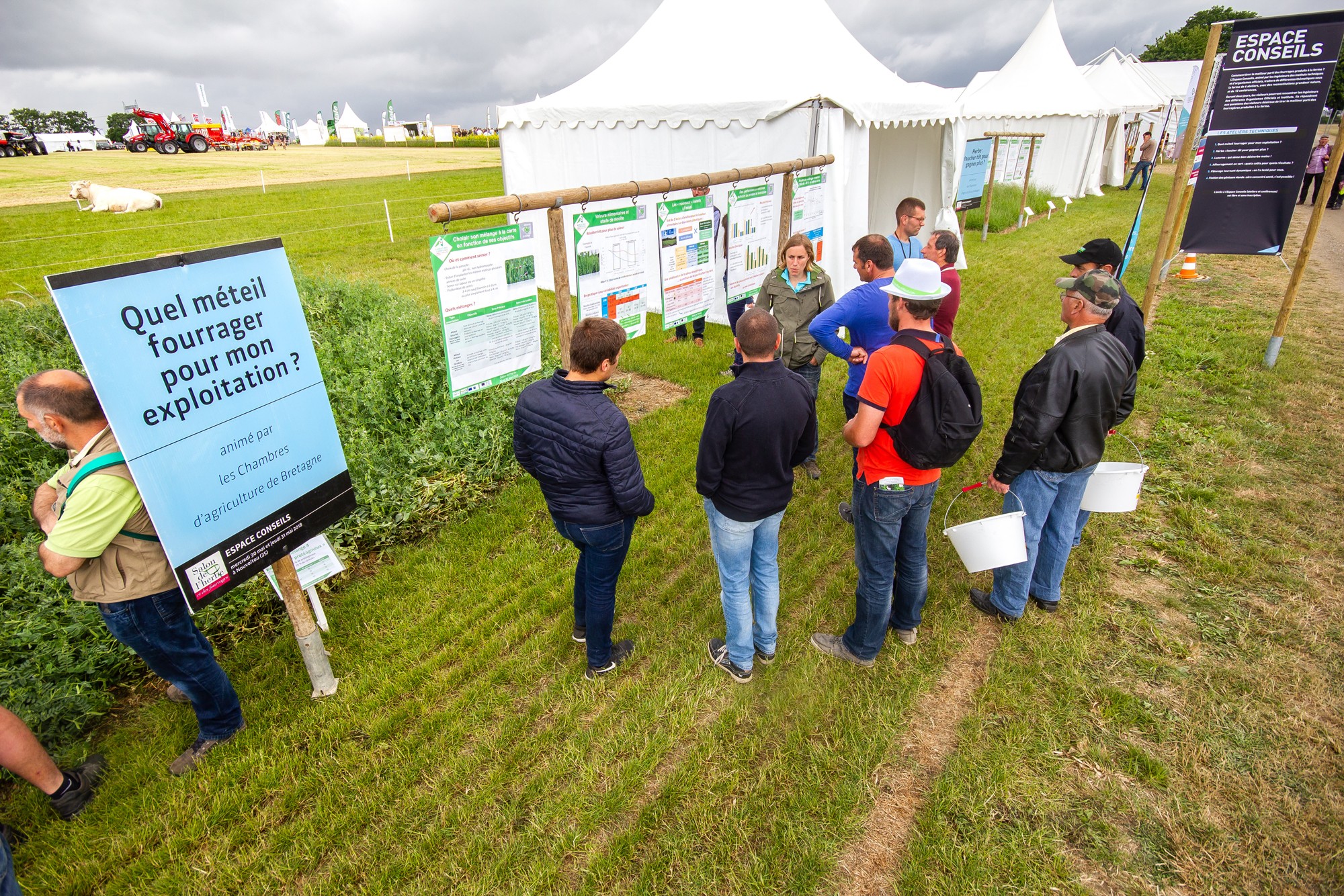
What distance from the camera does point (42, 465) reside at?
4.78 m

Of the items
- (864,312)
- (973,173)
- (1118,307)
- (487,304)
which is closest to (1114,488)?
(1118,307)

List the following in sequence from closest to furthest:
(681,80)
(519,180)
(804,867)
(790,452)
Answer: (804,867)
(790,452)
(681,80)
(519,180)

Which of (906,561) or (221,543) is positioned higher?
(221,543)

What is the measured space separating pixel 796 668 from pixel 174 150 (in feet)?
152

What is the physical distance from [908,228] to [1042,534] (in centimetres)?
292

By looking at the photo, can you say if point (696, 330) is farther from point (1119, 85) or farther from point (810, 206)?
point (1119, 85)

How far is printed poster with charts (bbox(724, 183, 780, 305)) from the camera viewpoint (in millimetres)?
6152

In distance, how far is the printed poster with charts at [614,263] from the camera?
4.81 metres

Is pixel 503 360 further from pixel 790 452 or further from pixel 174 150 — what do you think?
pixel 174 150

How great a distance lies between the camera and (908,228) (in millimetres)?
5586

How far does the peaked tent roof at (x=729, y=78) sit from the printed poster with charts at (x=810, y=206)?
1.23 m

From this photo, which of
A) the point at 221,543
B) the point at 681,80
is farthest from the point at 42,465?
Answer: the point at 681,80

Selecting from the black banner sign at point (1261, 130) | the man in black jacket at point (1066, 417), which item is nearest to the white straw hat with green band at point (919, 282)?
the man in black jacket at point (1066, 417)

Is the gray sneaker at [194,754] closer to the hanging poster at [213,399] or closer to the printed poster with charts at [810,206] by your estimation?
the hanging poster at [213,399]
